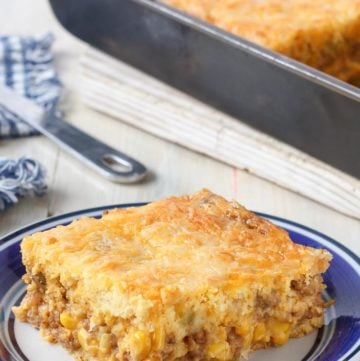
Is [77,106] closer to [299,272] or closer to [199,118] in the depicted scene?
[199,118]

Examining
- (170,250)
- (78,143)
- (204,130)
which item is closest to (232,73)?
(204,130)

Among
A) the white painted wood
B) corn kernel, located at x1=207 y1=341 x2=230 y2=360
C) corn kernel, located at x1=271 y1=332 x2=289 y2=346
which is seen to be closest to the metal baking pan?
the white painted wood

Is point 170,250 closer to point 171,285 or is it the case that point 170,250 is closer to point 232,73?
point 171,285

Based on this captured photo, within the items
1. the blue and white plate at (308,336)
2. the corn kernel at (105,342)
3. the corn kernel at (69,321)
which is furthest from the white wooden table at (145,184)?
the corn kernel at (105,342)

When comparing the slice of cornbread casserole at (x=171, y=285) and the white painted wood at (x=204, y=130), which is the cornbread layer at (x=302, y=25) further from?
the slice of cornbread casserole at (x=171, y=285)

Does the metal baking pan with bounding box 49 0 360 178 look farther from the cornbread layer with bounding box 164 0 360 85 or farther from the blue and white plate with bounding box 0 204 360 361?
the blue and white plate with bounding box 0 204 360 361

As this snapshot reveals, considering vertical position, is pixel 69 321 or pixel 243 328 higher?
pixel 243 328
